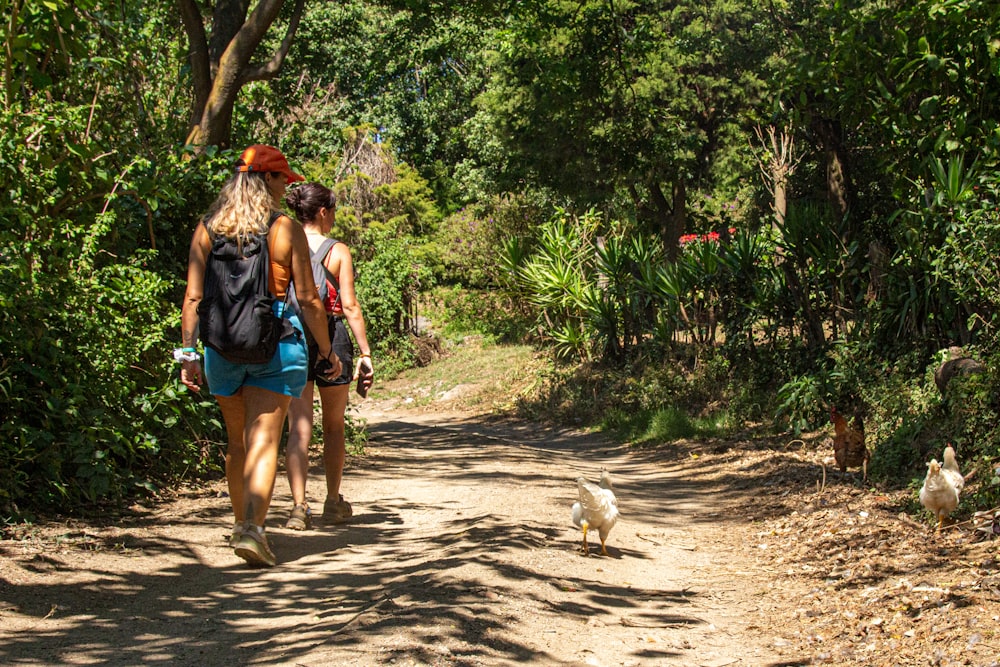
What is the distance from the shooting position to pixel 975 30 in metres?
6.34

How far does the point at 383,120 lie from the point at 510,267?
13825 millimetres

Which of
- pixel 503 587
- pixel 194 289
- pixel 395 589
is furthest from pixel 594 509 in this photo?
pixel 194 289

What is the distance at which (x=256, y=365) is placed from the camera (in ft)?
15.6

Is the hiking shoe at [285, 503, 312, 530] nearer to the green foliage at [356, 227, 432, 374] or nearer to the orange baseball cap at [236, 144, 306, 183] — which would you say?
the orange baseball cap at [236, 144, 306, 183]

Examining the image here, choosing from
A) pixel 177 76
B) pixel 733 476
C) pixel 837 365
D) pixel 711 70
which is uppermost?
pixel 711 70

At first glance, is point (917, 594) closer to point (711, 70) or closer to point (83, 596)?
point (83, 596)

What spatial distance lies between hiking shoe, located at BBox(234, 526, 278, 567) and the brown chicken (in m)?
4.01

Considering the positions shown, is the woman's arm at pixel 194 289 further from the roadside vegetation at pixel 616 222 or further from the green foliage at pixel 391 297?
the green foliage at pixel 391 297

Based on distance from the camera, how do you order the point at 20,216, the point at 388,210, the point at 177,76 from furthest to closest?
1. the point at 388,210
2. the point at 177,76
3. the point at 20,216

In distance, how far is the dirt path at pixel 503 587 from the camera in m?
3.70

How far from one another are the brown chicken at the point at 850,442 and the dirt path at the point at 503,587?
183mm

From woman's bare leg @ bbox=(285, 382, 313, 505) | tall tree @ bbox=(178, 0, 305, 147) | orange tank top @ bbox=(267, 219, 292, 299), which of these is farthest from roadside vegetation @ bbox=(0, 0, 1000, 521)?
orange tank top @ bbox=(267, 219, 292, 299)

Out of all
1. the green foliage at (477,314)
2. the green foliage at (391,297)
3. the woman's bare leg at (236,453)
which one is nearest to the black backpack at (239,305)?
the woman's bare leg at (236,453)

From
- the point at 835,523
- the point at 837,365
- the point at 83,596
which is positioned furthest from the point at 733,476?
the point at 83,596
